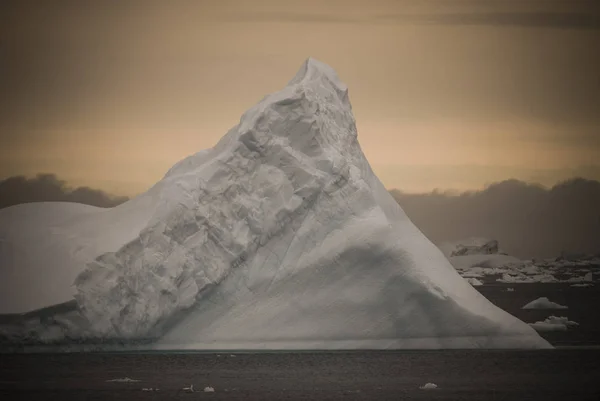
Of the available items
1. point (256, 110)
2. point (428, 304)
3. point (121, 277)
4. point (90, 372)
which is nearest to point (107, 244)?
point (121, 277)

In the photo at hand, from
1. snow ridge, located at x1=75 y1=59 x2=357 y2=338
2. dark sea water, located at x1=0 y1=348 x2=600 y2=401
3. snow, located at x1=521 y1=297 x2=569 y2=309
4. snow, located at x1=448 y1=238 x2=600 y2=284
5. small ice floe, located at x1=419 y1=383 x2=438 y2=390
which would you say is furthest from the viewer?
snow, located at x1=448 y1=238 x2=600 y2=284

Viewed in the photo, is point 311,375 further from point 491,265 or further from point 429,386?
point 491,265

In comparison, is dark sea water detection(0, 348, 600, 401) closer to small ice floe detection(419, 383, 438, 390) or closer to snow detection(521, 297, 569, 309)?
small ice floe detection(419, 383, 438, 390)

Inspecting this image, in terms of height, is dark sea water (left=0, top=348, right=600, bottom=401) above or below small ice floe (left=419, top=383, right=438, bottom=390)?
above

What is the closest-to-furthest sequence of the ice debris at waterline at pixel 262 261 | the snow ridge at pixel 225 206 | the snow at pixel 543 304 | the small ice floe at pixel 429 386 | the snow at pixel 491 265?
the small ice floe at pixel 429 386
the ice debris at waterline at pixel 262 261
the snow ridge at pixel 225 206
the snow at pixel 543 304
the snow at pixel 491 265

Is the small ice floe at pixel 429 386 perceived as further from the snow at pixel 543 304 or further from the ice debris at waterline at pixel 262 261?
the snow at pixel 543 304

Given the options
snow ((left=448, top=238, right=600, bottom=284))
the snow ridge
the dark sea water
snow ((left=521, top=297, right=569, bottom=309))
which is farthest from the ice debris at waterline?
snow ((left=448, top=238, right=600, bottom=284))

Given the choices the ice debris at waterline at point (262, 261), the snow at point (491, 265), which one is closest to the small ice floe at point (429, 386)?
the ice debris at waterline at point (262, 261)
